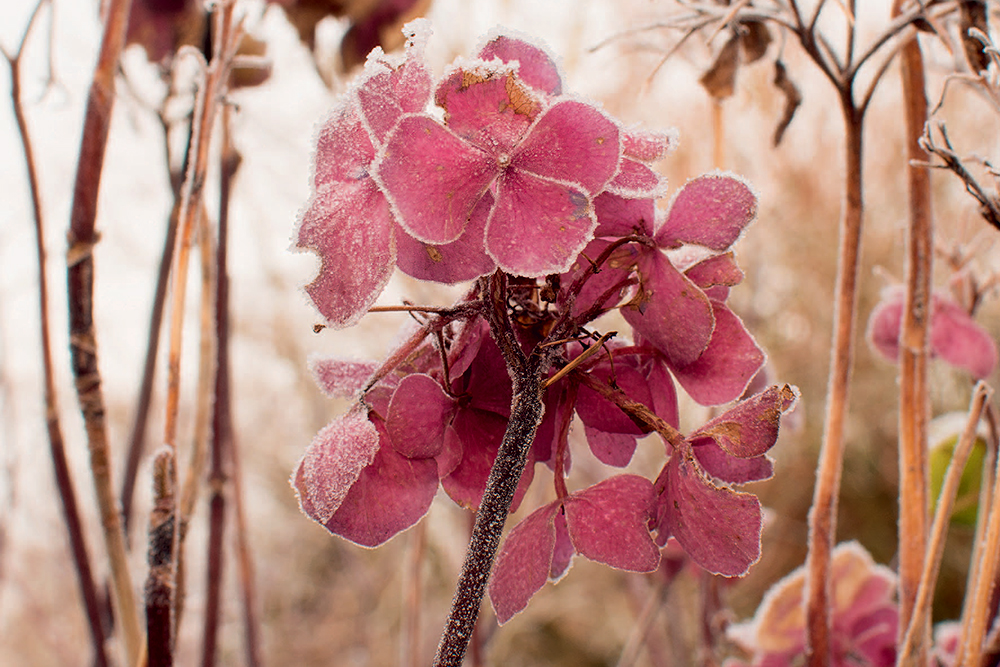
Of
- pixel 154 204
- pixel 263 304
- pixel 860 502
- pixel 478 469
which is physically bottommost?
pixel 860 502

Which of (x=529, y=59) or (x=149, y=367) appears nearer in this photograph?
(x=529, y=59)

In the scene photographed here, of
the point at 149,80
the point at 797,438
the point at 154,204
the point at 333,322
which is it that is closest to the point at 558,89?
the point at 333,322

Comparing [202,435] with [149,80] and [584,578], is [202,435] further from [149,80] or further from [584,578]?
[584,578]

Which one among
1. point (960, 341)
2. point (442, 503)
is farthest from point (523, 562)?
point (442, 503)

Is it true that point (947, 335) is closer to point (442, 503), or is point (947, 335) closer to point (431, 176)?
point (431, 176)

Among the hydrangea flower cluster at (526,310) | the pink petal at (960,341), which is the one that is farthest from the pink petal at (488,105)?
the pink petal at (960,341)
